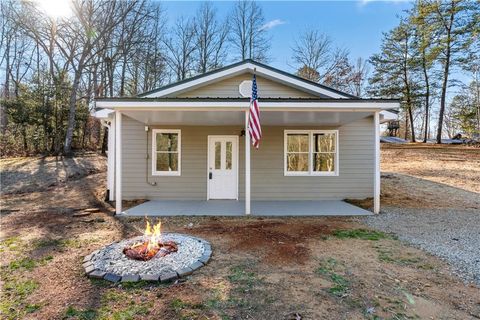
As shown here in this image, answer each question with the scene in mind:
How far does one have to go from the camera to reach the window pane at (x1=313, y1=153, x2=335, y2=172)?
934cm

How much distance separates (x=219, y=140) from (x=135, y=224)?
154 inches

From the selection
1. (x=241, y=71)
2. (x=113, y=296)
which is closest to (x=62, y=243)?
(x=113, y=296)

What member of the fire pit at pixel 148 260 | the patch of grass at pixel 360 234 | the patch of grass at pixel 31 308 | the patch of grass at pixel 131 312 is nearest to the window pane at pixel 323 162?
the patch of grass at pixel 360 234

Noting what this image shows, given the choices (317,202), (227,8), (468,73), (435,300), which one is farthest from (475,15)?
(435,300)

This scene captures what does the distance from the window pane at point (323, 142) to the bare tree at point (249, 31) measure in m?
16.3

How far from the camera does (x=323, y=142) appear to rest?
9.37 m

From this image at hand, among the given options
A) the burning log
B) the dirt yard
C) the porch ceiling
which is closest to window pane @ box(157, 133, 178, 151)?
the porch ceiling

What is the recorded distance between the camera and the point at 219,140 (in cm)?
926

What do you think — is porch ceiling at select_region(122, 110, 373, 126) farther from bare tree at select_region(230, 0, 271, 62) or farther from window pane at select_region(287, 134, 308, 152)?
bare tree at select_region(230, 0, 271, 62)

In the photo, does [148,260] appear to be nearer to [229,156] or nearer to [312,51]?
[229,156]

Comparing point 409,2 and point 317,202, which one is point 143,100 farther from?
point 409,2

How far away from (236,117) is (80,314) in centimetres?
582

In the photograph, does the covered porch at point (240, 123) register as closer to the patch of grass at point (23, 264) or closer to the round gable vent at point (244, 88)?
the round gable vent at point (244, 88)

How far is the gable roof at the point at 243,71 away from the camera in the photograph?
29.2 feet
